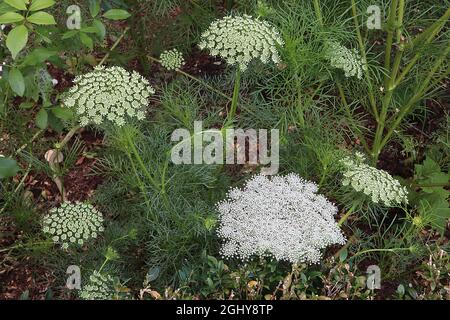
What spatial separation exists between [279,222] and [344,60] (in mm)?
887

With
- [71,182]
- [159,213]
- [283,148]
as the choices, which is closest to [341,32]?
[283,148]

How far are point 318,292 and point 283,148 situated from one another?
93cm

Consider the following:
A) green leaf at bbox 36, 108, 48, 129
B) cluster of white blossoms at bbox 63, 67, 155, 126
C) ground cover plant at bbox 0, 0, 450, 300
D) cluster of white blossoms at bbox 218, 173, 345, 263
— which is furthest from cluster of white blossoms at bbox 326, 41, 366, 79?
green leaf at bbox 36, 108, 48, 129

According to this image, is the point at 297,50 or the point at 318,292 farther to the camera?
the point at 297,50

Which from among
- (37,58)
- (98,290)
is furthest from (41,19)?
(98,290)

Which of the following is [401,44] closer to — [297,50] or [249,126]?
[297,50]

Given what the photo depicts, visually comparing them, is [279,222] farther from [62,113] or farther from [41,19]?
[41,19]

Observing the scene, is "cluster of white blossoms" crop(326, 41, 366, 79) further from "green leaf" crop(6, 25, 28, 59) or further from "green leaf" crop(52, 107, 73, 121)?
"green leaf" crop(6, 25, 28, 59)

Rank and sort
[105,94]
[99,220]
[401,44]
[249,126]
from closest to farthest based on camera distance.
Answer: [105,94]
[99,220]
[401,44]
[249,126]

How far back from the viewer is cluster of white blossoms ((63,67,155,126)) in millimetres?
2408

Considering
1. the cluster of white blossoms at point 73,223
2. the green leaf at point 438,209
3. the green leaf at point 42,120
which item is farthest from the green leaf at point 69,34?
the green leaf at point 438,209

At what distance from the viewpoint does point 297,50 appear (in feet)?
10.6

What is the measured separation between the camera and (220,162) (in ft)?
10.7

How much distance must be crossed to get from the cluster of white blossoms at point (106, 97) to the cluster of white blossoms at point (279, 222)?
2.43 feet
